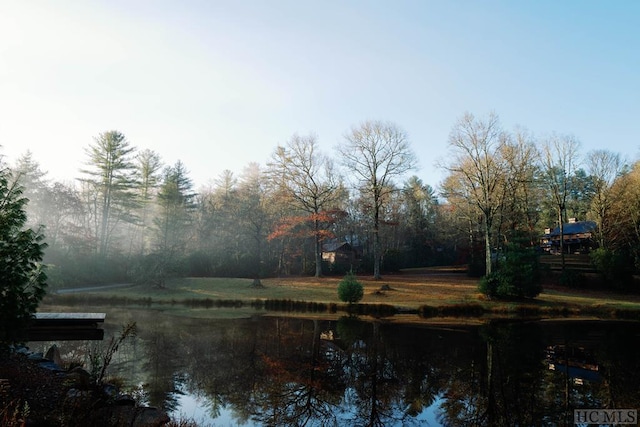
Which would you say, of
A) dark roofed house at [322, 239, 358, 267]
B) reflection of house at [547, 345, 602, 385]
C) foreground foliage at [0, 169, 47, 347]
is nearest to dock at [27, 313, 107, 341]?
foreground foliage at [0, 169, 47, 347]

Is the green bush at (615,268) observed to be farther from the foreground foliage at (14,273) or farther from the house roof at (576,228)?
the foreground foliage at (14,273)

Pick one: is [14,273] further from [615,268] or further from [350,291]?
[615,268]

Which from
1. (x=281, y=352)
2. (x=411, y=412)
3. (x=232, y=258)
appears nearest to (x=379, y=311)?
(x=281, y=352)

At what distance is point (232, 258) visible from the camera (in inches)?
1537

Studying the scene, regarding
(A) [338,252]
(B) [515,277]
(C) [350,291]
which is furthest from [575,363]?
(A) [338,252]

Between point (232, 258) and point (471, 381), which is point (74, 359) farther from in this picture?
point (232, 258)

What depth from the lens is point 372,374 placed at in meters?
9.74

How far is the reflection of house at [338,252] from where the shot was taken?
147ft

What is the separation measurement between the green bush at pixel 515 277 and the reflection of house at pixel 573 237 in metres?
26.4

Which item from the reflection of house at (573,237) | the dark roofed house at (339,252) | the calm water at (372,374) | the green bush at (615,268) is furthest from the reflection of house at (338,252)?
the calm water at (372,374)

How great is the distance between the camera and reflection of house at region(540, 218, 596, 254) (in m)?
47.5

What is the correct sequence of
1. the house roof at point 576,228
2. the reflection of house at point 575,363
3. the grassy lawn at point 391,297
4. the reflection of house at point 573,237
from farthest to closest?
the reflection of house at point 573,237
the house roof at point 576,228
the grassy lawn at point 391,297
the reflection of house at point 575,363

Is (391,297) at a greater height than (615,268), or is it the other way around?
(615,268)

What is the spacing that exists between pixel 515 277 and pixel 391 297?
771 centimetres
